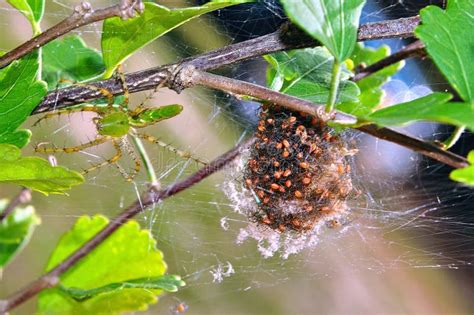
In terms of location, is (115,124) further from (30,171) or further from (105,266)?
(105,266)

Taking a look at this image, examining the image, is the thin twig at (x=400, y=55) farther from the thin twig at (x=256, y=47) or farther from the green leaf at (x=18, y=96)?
the green leaf at (x=18, y=96)

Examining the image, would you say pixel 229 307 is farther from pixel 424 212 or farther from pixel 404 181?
pixel 424 212

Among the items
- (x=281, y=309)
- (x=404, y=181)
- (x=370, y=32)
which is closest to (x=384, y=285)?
(x=281, y=309)

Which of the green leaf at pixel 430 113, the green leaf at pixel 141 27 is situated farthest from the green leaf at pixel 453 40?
the green leaf at pixel 141 27

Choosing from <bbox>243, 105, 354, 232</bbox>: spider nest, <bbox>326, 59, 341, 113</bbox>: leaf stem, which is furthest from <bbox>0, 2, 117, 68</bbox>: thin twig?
<bbox>243, 105, 354, 232</bbox>: spider nest

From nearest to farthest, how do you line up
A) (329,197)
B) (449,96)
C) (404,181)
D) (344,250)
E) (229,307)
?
1. (449,96)
2. (329,197)
3. (344,250)
4. (404,181)
5. (229,307)
